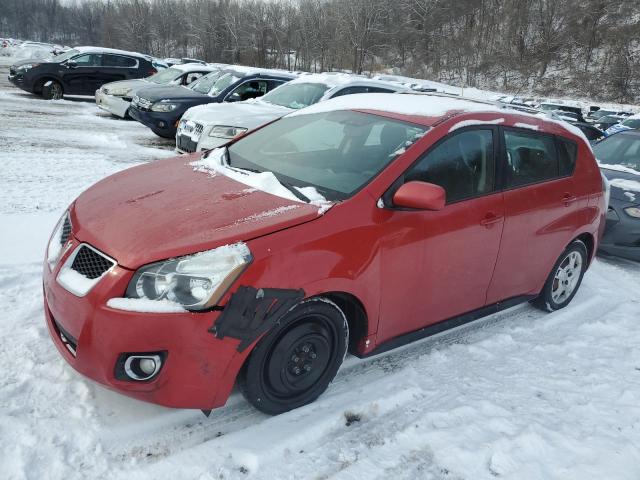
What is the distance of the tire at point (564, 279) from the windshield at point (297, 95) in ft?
18.0

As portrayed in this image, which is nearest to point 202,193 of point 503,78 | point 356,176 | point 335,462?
point 356,176

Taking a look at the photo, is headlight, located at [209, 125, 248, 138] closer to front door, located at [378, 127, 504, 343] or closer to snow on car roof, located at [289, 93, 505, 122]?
snow on car roof, located at [289, 93, 505, 122]

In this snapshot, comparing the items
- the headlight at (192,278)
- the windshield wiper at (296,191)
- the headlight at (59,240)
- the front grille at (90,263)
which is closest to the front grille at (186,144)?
the headlight at (59,240)

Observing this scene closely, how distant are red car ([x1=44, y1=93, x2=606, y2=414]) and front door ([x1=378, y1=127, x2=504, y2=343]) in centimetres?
1

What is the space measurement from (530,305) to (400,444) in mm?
2469

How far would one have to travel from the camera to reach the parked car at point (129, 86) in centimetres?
1373

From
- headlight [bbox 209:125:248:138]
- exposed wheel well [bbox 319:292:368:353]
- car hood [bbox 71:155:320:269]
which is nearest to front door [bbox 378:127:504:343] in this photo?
exposed wheel well [bbox 319:292:368:353]

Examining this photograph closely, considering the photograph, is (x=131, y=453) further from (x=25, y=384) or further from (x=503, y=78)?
(x=503, y=78)

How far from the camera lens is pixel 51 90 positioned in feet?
53.8

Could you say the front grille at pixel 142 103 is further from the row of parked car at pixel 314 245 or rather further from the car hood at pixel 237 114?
the row of parked car at pixel 314 245

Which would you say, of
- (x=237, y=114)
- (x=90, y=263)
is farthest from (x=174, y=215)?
(x=237, y=114)

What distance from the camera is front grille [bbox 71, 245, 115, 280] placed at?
2480mm

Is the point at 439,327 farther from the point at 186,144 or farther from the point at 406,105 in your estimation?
the point at 186,144

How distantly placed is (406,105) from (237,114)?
17.7ft
